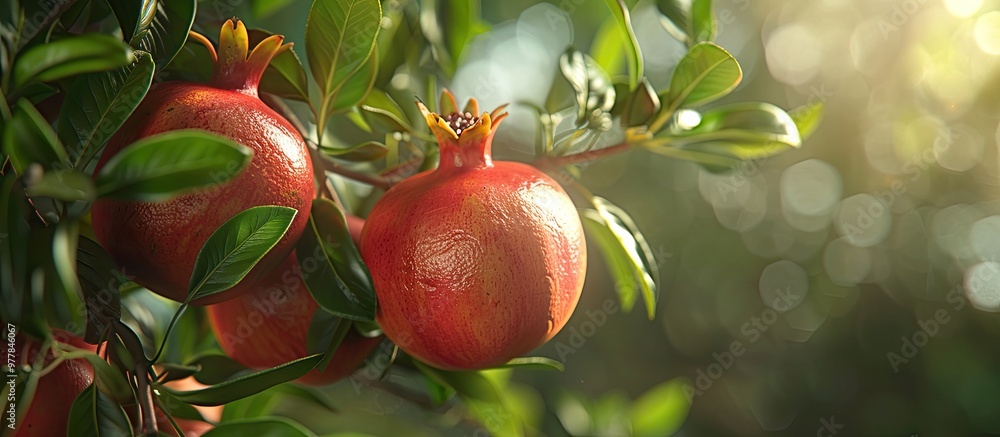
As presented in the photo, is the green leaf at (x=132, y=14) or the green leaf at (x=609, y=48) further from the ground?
the green leaf at (x=132, y=14)

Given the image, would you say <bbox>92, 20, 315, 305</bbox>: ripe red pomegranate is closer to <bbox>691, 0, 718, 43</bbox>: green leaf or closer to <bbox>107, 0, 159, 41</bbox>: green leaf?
<bbox>107, 0, 159, 41</bbox>: green leaf

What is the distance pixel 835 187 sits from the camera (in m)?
1.27

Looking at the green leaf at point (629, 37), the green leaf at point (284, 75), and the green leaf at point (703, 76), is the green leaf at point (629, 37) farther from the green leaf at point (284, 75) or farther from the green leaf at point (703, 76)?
the green leaf at point (284, 75)

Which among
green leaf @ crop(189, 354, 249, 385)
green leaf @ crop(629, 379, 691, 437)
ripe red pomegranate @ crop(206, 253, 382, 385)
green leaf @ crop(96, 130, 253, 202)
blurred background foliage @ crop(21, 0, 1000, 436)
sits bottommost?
blurred background foliage @ crop(21, 0, 1000, 436)

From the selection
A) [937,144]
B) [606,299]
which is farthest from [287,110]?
[937,144]

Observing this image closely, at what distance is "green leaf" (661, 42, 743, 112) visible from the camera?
0.31m

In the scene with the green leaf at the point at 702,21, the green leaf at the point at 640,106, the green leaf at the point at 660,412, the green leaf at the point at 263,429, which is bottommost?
the green leaf at the point at 660,412

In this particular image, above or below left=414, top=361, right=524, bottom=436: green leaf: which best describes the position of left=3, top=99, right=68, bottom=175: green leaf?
above

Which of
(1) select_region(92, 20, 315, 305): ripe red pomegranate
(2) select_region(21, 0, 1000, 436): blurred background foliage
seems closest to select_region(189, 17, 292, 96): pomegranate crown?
(1) select_region(92, 20, 315, 305): ripe red pomegranate

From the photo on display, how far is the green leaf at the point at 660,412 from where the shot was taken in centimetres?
52

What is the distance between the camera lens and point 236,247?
0.22 meters

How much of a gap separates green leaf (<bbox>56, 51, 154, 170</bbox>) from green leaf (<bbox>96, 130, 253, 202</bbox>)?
33mm

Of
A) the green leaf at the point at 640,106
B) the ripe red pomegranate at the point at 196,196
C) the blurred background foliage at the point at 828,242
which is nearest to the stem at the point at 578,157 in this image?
the green leaf at the point at 640,106

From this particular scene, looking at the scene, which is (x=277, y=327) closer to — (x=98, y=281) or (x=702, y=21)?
(x=98, y=281)
